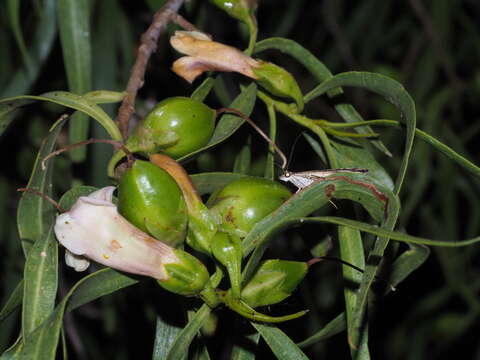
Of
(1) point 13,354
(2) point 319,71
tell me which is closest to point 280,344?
(1) point 13,354

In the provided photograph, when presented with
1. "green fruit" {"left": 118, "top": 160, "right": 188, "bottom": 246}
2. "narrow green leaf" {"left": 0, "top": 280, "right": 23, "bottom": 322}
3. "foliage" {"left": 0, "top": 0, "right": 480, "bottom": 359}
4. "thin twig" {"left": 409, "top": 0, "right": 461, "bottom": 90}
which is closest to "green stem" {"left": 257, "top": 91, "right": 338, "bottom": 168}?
"foliage" {"left": 0, "top": 0, "right": 480, "bottom": 359}

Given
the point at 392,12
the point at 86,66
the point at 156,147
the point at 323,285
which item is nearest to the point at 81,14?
the point at 86,66

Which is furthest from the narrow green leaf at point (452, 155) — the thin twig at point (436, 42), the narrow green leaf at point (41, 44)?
the thin twig at point (436, 42)

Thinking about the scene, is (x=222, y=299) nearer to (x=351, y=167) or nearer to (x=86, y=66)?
(x=351, y=167)

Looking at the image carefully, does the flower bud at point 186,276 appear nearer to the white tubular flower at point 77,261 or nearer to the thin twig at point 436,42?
the white tubular flower at point 77,261

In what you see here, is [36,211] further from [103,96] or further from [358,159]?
[358,159]

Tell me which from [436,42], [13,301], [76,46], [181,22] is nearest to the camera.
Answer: [13,301]
